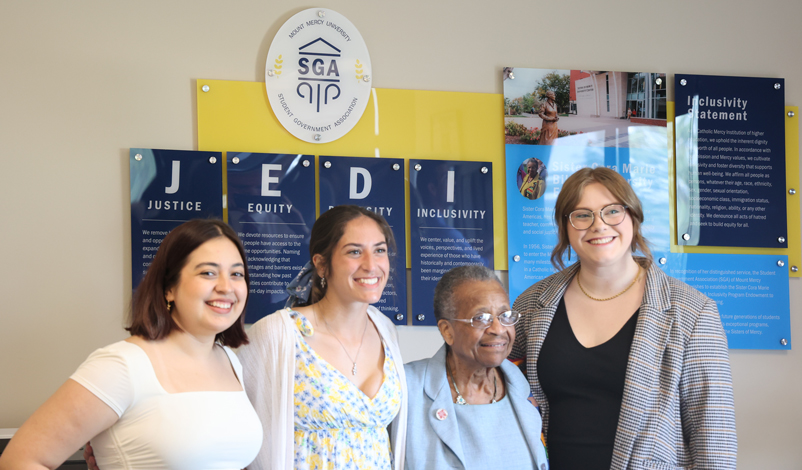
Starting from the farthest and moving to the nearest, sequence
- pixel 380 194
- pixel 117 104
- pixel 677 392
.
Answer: pixel 380 194
pixel 117 104
pixel 677 392

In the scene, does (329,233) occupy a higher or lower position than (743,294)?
higher

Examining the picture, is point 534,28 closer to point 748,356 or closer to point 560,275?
point 560,275

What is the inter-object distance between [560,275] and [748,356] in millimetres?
1893

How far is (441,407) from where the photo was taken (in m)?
1.93

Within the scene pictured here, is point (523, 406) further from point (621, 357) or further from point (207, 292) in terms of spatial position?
point (207, 292)

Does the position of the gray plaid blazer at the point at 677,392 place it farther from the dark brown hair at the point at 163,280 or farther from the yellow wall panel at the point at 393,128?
the yellow wall panel at the point at 393,128

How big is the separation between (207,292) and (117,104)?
1.79m

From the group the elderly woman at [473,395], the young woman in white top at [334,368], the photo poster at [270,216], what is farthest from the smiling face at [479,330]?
the photo poster at [270,216]

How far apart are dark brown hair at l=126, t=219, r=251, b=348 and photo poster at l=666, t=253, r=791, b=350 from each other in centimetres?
268

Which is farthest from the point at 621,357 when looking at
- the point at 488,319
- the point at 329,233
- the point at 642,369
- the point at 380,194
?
the point at 380,194

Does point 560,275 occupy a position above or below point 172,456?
above

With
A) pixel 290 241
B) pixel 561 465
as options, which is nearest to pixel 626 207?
pixel 561 465

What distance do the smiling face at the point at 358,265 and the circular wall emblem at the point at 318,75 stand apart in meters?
1.37

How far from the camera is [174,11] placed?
3146 mm
